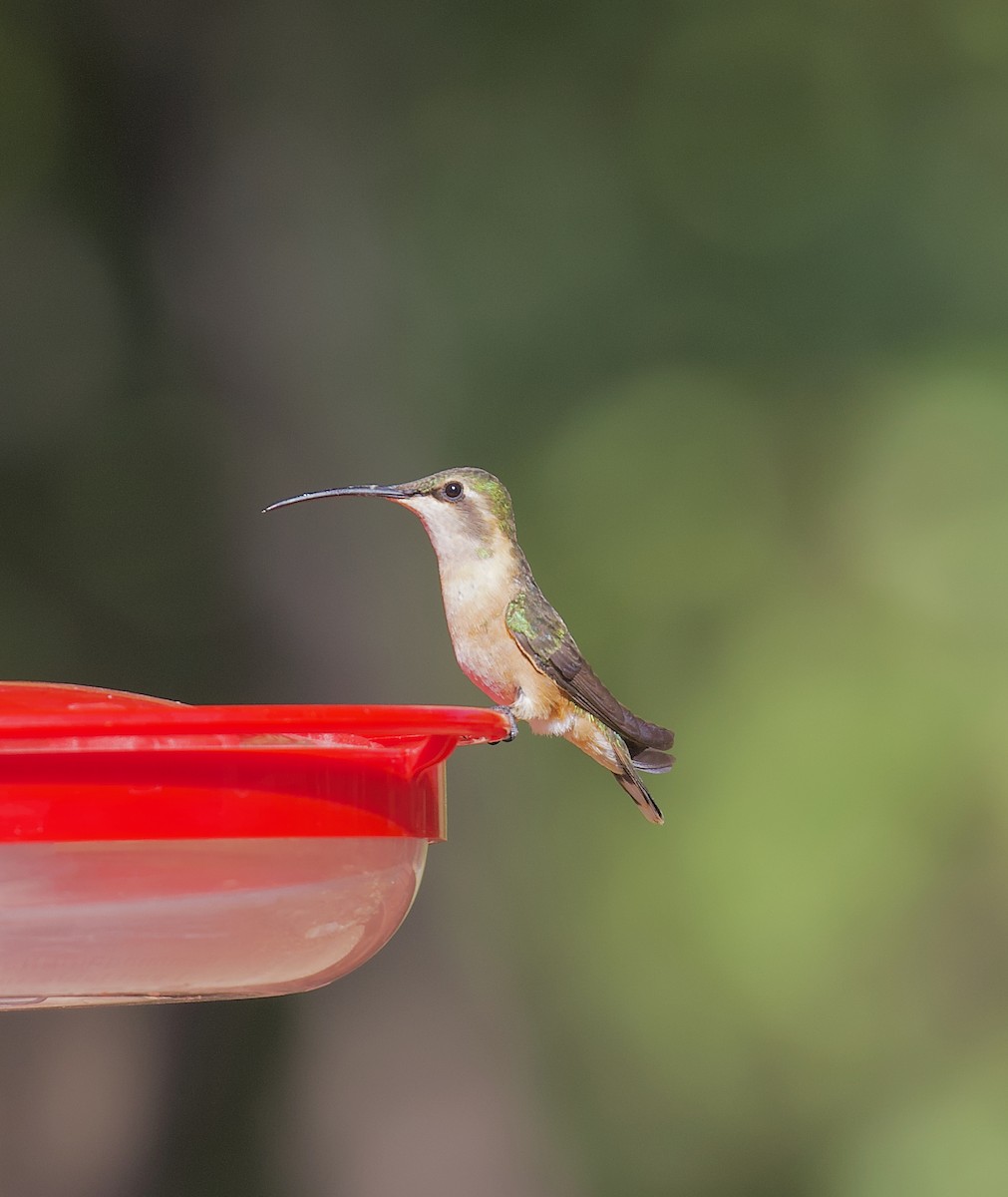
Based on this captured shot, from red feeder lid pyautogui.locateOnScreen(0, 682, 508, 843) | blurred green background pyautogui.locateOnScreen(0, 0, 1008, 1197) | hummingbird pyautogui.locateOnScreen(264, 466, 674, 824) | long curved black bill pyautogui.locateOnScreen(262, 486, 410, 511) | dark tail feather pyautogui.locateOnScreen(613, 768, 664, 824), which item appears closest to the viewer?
red feeder lid pyautogui.locateOnScreen(0, 682, 508, 843)

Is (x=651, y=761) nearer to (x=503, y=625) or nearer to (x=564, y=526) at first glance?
(x=503, y=625)

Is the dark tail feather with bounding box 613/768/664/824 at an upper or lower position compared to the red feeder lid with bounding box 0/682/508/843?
lower

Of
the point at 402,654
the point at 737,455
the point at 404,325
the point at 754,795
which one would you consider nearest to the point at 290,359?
the point at 404,325

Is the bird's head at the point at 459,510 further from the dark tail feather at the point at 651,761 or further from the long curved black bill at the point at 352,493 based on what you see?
the dark tail feather at the point at 651,761

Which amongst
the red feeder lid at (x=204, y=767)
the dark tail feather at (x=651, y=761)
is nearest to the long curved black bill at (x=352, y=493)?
the dark tail feather at (x=651, y=761)

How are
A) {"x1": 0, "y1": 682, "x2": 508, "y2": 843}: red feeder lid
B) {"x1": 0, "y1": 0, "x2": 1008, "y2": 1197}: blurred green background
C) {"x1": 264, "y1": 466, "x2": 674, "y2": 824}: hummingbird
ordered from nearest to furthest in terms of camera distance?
1. {"x1": 0, "y1": 682, "x2": 508, "y2": 843}: red feeder lid
2. {"x1": 264, "y1": 466, "x2": 674, "y2": 824}: hummingbird
3. {"x1": 0, "y1": 0, "x2": 1008, "y2": 1197}: blurred green background

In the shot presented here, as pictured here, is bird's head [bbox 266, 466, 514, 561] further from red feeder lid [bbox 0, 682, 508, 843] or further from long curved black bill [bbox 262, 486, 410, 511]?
red feeder lid [bbox 0, 682, 508, 843]

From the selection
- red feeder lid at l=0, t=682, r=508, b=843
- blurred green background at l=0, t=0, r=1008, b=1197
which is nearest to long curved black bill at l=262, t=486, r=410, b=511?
red feeder lid at l=0, t=682, r=508, b=843
